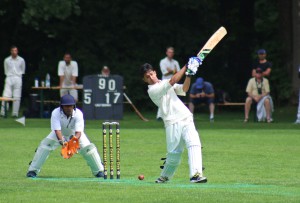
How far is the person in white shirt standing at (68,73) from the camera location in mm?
31688

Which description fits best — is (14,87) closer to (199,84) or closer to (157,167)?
(199,84)

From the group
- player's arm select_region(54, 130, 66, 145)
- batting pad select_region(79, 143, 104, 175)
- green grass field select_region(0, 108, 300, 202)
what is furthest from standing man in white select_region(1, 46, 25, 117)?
player's arm select_region(54, 130, 66, 145)

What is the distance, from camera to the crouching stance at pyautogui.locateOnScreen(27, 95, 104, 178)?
15977mm

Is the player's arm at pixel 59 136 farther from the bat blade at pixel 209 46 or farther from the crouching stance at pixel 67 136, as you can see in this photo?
the bat blade at pixel 209 46

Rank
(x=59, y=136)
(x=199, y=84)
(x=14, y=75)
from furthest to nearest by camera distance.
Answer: (x=14, y=75)
(x=199, y=84)
(x=59, y=136)

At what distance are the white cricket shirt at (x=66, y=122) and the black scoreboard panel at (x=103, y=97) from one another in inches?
557

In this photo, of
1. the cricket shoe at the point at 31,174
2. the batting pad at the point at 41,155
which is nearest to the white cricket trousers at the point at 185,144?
the batting pad at the point at 41,155

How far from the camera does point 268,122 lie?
2958 cm

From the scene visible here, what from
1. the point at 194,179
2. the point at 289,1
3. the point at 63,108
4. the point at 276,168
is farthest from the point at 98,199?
the point at 289,1

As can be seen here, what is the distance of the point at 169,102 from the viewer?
1445 cm

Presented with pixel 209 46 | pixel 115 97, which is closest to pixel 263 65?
pixel 115 97

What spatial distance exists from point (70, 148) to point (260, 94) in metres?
14.5

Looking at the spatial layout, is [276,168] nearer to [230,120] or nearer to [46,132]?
[46,132]

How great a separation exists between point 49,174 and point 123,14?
23.4 m
